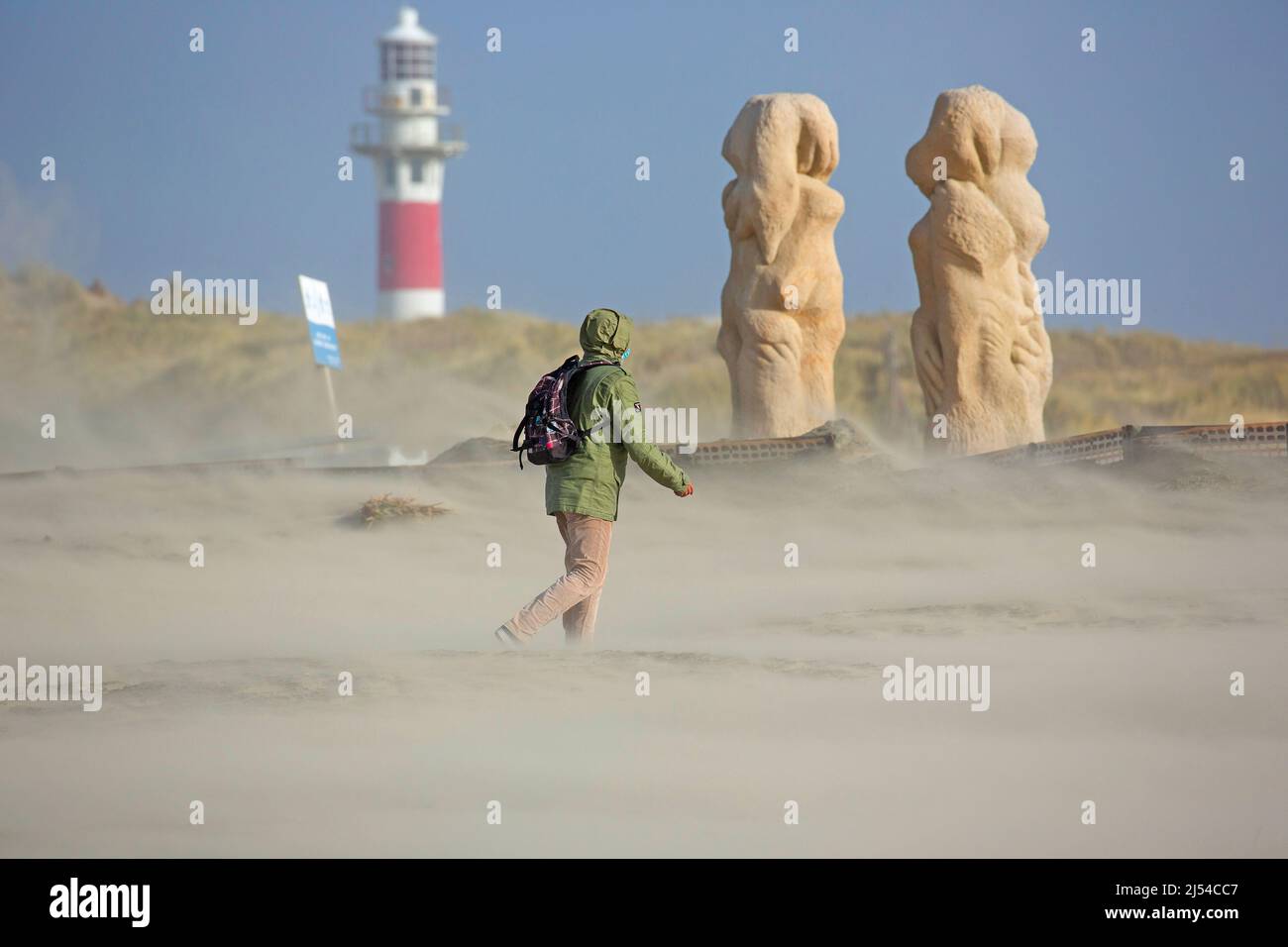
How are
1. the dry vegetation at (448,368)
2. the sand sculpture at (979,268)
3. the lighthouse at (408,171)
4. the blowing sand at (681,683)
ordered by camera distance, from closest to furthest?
the blowing sand at (681,683), the sand sculpture at (979,268), the dry vegetation at (448,368), the lighthouse at (408,171)

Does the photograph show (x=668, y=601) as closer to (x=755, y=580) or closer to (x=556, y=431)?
(x=755, y=580)

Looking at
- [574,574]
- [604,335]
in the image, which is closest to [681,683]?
[574,574]

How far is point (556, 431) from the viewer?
10016 mm

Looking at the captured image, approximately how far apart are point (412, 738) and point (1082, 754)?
2.79 metres

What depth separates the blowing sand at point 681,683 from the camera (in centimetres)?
787

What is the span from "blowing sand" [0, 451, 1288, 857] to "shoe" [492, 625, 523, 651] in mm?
114

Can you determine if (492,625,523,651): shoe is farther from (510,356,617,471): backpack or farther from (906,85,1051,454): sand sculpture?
(906,85,1051,454): sand sculpture

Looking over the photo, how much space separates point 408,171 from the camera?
161 feet

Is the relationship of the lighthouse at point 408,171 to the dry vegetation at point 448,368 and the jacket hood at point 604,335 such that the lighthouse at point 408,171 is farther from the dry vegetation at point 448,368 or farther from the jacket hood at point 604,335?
the jacket hood at point 604,335

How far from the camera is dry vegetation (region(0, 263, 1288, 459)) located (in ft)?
111

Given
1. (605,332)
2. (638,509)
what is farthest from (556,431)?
(638,509)

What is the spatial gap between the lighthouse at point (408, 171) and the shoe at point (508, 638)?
36.3 metres
